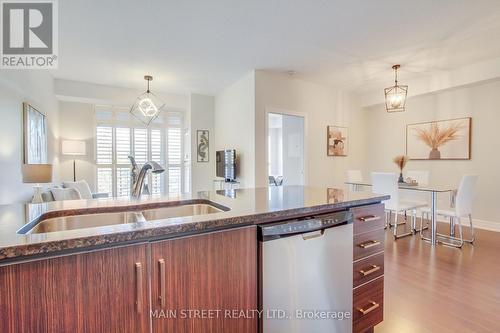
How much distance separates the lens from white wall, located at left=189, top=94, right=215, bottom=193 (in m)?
5.60

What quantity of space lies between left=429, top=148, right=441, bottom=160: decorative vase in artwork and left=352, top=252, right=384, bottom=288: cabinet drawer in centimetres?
397

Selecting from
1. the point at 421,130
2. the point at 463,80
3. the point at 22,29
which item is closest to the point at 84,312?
the point at 22,29

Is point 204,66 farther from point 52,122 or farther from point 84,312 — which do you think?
point 84,312

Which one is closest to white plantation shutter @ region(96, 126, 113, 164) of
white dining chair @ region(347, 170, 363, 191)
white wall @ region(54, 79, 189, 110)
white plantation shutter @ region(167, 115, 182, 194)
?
white wall @ region(54, 79, 189, 110)

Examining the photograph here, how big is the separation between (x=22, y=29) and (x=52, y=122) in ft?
7.60

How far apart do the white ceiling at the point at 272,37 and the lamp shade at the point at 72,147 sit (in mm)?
1187

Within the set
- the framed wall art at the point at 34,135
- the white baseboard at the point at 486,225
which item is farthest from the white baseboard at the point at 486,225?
the framed wall art at the point at 34,135

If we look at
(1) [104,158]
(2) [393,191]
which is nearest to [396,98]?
(2) [393,191]

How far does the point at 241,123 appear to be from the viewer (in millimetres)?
4695

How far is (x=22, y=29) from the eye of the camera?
8.88 feet

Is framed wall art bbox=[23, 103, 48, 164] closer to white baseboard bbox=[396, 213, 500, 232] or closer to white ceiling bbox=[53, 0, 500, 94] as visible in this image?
white ceiling bbox=[53, 0, 500, 94]

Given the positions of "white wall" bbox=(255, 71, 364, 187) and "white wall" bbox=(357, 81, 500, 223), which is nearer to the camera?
"white wall" bbox=(357, 81, 500, 223)

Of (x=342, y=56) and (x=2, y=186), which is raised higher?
(x=342, y=56)

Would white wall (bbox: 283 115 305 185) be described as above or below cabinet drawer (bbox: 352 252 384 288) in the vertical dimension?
above
